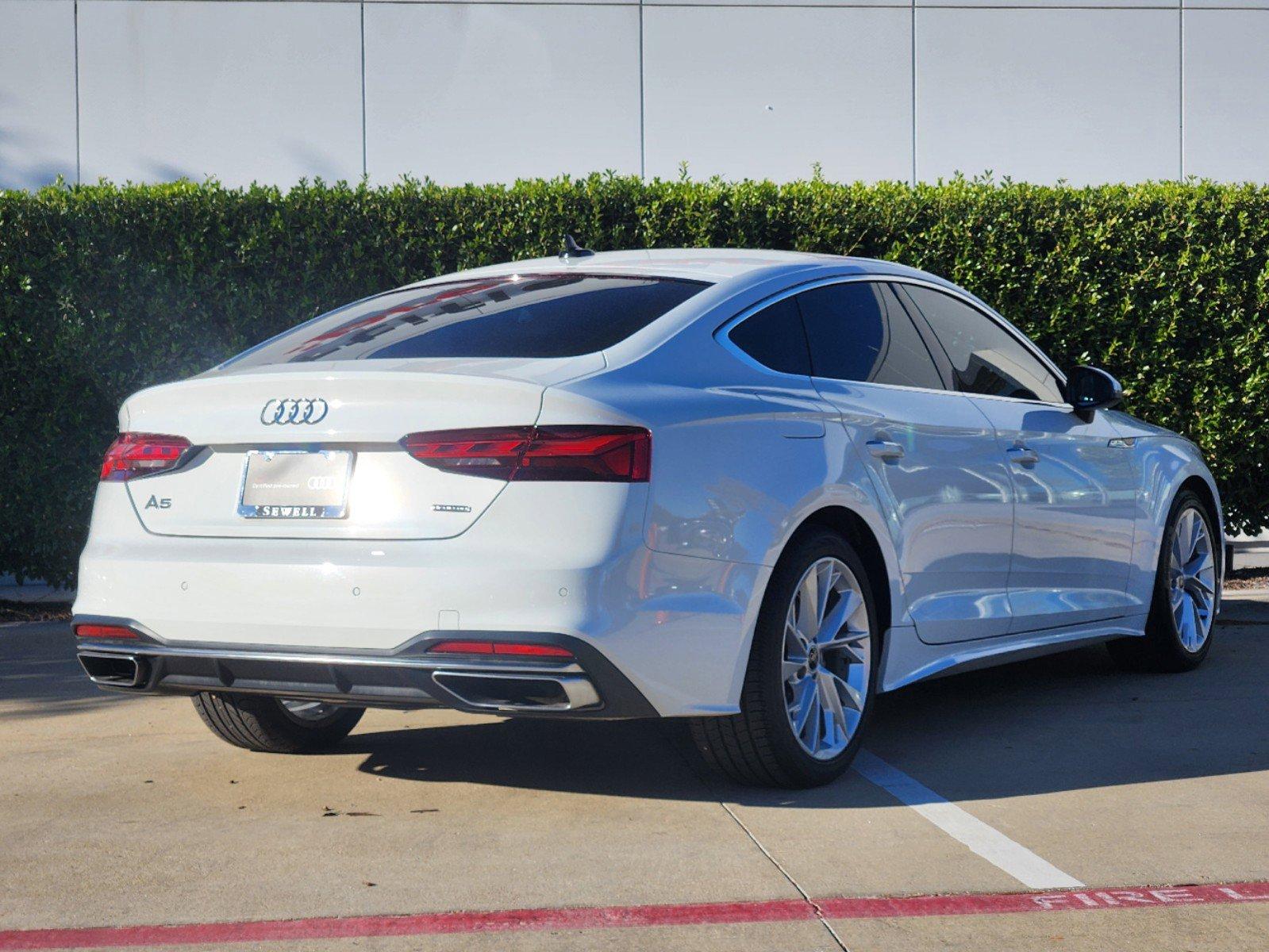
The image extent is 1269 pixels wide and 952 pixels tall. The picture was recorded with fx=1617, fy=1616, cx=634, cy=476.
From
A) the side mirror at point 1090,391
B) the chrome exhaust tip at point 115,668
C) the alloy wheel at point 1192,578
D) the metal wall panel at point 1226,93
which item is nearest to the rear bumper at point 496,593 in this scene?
the chrome exhaust tip at point 115,668

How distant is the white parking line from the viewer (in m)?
3.89

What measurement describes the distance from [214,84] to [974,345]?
7.82 m

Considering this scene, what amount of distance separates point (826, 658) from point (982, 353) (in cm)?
A: 168

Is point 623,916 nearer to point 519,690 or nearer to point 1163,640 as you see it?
point 519,690

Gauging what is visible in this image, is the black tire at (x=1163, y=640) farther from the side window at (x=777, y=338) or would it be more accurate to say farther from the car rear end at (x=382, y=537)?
the car rear end at (x=382, y=537)

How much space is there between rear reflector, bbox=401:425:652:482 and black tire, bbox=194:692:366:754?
1.51 metres

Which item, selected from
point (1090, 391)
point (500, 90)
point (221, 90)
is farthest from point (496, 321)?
point (221, 90)

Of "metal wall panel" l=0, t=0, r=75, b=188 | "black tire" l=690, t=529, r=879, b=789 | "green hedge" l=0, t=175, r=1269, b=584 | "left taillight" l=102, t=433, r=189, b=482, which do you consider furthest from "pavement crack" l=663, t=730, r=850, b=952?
"metal wall panel" l=0, t=0, r=75, b=188

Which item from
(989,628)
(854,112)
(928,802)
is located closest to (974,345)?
(989,628)

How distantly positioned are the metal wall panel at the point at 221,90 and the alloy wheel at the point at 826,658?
26.4ft

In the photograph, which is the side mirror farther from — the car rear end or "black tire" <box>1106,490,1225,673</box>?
the car rear end

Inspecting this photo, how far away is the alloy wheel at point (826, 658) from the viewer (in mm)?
4688

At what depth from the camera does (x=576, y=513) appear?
4.03 m

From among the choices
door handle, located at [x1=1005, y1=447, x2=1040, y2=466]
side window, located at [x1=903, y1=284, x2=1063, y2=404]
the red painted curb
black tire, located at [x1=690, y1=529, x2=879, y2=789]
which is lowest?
the red painted curb
